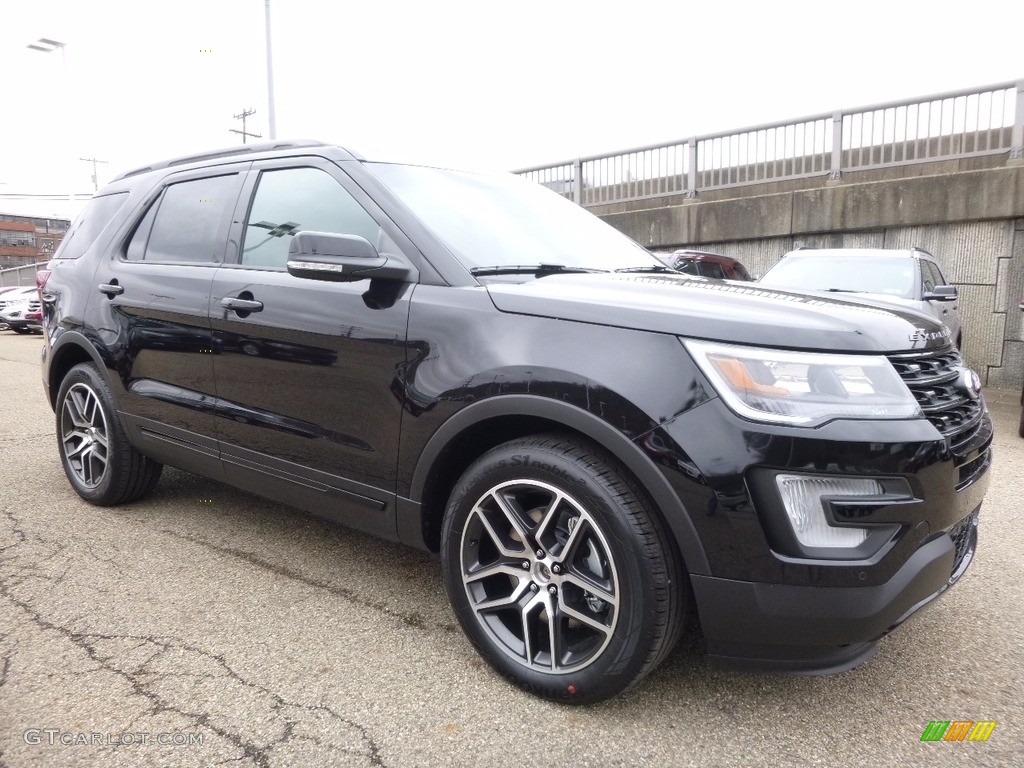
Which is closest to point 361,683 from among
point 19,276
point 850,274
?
point 850,274

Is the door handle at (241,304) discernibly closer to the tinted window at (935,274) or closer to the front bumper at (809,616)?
the front bumper at (809,616)

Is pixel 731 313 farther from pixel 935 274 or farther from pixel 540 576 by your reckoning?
pixel 935 274

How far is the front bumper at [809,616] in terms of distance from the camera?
187cm

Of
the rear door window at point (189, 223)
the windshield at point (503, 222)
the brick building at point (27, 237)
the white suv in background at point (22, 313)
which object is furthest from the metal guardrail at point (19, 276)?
the brick building at point (27, 237)

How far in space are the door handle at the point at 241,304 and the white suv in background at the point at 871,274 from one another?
538cm

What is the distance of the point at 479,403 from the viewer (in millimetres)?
2285

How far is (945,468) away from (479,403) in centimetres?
127

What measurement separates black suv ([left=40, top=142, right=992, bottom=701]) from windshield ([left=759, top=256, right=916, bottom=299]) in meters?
4.98

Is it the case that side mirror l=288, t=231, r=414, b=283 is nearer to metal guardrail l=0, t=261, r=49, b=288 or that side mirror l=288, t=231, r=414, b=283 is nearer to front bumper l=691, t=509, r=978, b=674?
front bumper l=691, t=509, r=978, b=674

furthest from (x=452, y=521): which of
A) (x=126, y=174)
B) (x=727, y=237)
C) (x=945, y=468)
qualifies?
(x=727, y=237)

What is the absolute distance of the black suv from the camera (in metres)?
1.88

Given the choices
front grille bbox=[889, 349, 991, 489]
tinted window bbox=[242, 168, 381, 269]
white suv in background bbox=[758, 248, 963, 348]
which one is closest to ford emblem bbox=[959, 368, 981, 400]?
front grille bbox=[889, 349, 991, 489]

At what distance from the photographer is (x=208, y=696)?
7.49ft

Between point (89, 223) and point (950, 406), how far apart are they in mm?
4308
